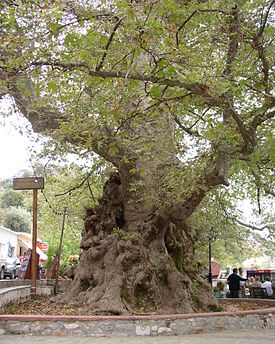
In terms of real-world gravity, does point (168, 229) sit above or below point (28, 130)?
below

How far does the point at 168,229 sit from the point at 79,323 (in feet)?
14.6

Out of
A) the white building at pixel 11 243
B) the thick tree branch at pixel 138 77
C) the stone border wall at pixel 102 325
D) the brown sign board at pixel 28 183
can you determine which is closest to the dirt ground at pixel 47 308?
the stone border wall at pixel 102 325

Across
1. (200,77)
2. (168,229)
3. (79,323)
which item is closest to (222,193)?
(168,229)

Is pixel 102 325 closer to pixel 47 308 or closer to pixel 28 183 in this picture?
pixel 47 308

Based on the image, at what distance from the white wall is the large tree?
2976 cm

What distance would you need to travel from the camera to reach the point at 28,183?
44.1ft

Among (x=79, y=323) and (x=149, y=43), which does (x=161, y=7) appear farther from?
(x=79, y=323)

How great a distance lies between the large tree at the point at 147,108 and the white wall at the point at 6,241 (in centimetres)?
2976

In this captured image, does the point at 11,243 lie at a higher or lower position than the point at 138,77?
lower

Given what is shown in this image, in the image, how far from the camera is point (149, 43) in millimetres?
6695

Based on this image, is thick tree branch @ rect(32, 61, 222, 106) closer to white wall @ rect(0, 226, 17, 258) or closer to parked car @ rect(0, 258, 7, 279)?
parked car @ rect(0, 258, 7, 279)

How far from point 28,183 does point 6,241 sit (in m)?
30.9

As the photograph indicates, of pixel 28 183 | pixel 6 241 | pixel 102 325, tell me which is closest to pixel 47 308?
pixel 102 325

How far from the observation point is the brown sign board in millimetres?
13328
